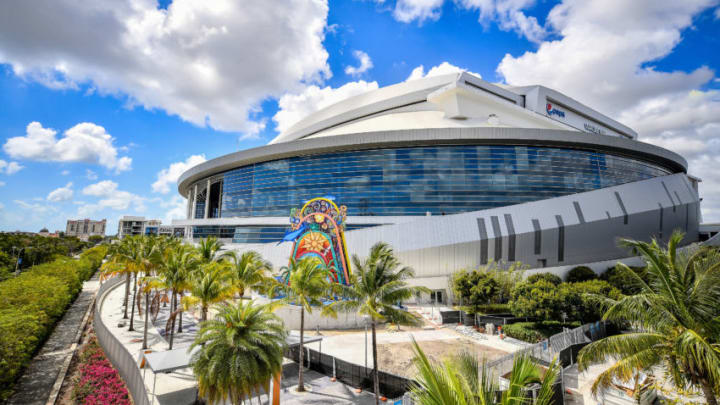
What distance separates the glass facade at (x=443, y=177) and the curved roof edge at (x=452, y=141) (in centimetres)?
110

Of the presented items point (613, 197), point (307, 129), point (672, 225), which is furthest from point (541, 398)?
point (307, 129)

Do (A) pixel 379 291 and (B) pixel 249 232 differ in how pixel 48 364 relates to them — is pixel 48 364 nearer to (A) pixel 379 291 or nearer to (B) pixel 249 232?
(A) pixel 379 291

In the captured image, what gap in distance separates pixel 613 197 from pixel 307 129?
56.2 meters

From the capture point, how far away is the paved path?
20422 millimetres

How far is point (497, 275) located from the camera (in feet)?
110

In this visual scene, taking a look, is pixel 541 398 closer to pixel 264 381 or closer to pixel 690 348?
pixel 690 348

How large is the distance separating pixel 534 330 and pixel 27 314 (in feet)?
119

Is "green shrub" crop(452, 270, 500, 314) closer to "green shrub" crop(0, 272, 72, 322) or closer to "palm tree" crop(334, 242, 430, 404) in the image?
"palm tree" crop(334, 242, 430, 404)

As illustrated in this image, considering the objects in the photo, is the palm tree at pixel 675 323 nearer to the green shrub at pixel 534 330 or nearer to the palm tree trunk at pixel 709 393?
the palm tree trunk at pixel 709 393

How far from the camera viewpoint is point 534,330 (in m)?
26.1

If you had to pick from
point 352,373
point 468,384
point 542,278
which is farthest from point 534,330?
point 468,384

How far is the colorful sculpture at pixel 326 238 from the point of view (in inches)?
1083

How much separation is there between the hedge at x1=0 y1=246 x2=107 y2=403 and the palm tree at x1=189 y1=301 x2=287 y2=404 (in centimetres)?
1258

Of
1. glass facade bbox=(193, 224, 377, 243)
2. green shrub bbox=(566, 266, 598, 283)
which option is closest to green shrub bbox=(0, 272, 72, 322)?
glass facade bbox=(193, 224, 377, 243)
